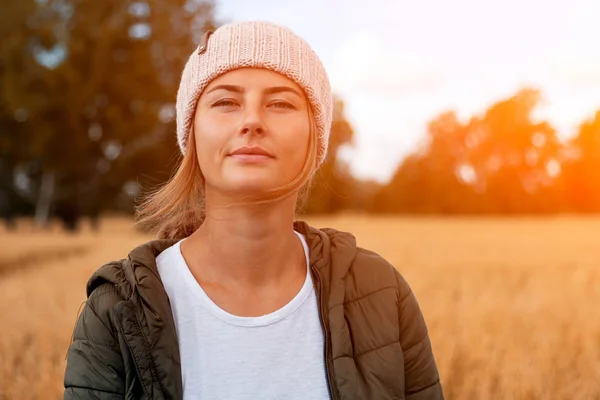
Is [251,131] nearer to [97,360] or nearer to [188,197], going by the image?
[188,197]

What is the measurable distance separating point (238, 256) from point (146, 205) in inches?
17.7

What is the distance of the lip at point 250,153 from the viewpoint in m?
1.82

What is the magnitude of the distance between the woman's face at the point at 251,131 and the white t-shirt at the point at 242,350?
0.31 meters

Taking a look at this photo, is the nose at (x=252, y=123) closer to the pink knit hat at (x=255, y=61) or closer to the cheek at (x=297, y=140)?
the cheek at (x=297, y=140)

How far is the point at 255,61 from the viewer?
6.33 feet

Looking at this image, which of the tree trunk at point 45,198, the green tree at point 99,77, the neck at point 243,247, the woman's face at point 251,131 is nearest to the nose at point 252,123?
the woman's face at point 251,131

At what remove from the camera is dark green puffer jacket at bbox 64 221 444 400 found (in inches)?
69.2

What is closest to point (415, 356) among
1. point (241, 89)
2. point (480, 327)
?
point (241, 89)

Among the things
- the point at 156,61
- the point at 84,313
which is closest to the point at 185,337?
the point at 84,313

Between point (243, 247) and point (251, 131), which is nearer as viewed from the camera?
point (251, 131)

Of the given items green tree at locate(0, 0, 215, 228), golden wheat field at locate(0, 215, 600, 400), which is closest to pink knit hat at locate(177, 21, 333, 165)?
golden wheat field at locate(0, 215, 600, 400)

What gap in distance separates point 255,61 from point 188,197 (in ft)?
1.52

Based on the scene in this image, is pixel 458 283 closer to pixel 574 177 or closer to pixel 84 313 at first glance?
pixel 84 313

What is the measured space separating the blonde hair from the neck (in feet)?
0.20
